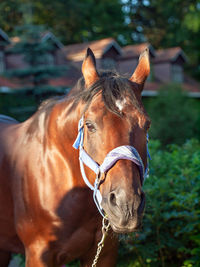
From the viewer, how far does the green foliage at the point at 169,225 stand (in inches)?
138

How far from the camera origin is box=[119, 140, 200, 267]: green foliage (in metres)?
3.50

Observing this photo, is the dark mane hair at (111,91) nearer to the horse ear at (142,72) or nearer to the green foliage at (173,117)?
the horse ear at (142,72)

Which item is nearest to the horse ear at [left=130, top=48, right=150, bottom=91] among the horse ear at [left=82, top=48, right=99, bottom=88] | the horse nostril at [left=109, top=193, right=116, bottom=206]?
the horse ear at [left=82, top=48, right=99, bottom=88]

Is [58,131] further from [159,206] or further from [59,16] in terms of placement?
[59,16]

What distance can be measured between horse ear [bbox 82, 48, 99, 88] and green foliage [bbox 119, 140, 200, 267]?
1.56m

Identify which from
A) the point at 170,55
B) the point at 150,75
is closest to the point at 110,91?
the point at 150,75

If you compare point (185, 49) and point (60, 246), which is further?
point (185, 49)

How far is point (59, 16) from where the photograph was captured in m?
27.9

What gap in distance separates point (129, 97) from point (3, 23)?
2671 centimetres

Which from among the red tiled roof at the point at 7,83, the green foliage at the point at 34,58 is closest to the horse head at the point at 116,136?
the green foliage at the point at 34,58

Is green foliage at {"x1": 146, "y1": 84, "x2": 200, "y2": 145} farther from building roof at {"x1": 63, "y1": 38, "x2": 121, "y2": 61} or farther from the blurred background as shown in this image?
building roof at {"x1": 63, "y1": 38, "x2": 121, "y2": 61}

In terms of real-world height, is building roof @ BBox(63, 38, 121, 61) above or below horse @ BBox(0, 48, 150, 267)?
below

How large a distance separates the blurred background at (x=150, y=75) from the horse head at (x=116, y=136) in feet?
1.36

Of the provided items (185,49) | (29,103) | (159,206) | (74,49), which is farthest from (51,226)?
(185,49)
